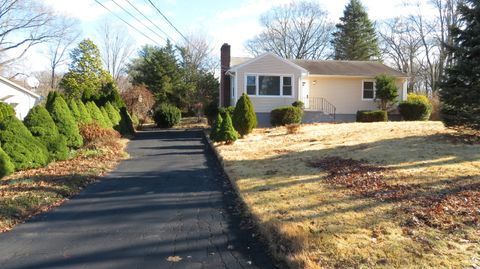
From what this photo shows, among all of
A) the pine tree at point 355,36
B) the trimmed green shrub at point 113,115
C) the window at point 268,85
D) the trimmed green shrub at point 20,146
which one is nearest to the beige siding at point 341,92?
the window at point 268,85

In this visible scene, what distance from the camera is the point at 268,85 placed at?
26953 millimetres

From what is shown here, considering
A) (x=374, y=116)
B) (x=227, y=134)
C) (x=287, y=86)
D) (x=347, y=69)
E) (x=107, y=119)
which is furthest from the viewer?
(x=347, y=69)

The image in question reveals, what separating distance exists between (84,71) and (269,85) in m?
29.8

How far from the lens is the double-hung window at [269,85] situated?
87.8ft

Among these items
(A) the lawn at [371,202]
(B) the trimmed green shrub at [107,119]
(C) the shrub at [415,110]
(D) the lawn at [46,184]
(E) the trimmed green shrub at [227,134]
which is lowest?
(D) the lawn at [46,184]

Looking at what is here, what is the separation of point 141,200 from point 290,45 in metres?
53.2

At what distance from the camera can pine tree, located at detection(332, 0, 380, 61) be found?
5584cm

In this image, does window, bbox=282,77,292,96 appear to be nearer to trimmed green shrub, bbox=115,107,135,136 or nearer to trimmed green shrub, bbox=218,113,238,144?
trimmed green shrub, bbox=115,107,135,136

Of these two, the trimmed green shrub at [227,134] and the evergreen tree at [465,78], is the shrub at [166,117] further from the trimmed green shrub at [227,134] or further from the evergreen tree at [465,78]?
the evergreen tree at [465,78]

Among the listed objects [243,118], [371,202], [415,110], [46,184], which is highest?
[415,110]

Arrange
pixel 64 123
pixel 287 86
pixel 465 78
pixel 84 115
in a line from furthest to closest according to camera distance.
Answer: pixel 287 86
pixel 84 115
pixel 64 123
pixel 465 78

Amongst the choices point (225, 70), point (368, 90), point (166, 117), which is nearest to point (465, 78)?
point (368, 90)

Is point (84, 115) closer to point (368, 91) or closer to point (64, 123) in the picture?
point (64, 123)

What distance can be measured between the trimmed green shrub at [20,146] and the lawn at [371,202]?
17.0 ft
